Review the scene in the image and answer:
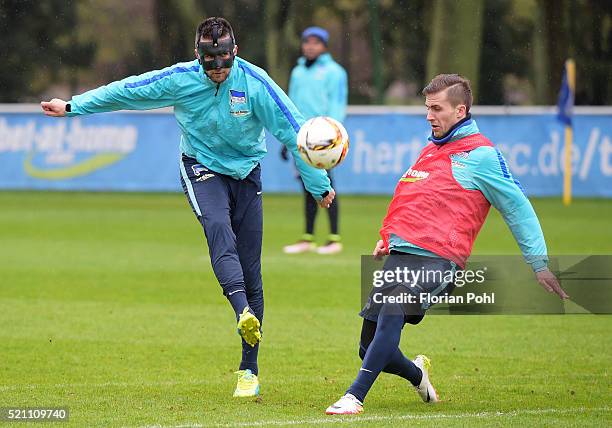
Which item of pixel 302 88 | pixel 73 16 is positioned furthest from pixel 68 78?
pixel 302 88

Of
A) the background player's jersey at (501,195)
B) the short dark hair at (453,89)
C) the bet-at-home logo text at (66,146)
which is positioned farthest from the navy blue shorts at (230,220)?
the bet-at-home logo text at (66,146)

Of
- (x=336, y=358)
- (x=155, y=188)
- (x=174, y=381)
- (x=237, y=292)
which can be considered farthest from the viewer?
(x=155, y=188)

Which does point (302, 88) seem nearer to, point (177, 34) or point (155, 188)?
point (155, 188)

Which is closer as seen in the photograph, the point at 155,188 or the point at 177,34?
the point at 155,188

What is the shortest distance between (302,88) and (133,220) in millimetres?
5183

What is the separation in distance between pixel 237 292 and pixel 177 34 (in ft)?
77.4

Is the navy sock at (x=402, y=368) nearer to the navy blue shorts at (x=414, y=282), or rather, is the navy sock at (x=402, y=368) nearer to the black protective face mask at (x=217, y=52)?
the navy blue shorts at (x=414, y=282)

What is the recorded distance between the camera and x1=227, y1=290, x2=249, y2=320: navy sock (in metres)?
6.89

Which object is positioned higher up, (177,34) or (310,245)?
(177,34)

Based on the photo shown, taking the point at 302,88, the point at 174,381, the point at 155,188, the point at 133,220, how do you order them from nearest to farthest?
1. the point at 174,381
2. the point at 302,88
3. the point at 133,220
4. the point at 155,188

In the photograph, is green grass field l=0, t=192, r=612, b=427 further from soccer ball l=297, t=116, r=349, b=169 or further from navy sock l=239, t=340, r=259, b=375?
soccer ball l=297, t=116, r=349, b=169

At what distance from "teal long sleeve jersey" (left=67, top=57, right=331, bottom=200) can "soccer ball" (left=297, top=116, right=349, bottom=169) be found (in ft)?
0.70

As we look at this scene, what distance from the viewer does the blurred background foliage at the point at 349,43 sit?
1150 inches

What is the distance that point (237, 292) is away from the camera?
700 cm
